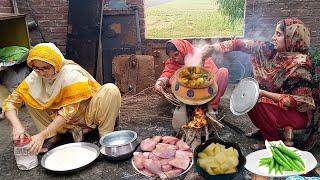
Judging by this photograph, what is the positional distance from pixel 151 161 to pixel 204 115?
92 centimetres

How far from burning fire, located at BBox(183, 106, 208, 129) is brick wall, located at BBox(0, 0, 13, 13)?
4341 millimetres

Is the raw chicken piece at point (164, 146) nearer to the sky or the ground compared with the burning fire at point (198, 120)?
nearer to the ground

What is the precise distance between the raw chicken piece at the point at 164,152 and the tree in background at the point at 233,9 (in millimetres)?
4418

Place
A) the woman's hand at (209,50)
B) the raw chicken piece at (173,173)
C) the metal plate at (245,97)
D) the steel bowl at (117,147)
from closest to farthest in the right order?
the raw chicken piece at (173,173), the metal plate at (245,97), the steel bowl at (117,147), the woman's hand at (209,50)

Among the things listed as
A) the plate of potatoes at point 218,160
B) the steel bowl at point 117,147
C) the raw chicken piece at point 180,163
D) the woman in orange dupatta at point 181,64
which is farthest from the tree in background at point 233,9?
the plate of potatoes at point 218,160

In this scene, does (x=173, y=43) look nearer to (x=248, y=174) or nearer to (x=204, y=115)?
(x=204, y=115)

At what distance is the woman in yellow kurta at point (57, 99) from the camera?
341cm

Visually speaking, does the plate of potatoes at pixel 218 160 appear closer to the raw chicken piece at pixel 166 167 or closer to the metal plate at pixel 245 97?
the raw chicken piece at pixel 166 167

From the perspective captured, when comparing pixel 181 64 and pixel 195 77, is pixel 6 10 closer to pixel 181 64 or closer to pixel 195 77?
pixel 181 64

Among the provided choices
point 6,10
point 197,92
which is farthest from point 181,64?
point 6,10

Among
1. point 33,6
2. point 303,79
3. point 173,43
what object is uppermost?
point 33,6

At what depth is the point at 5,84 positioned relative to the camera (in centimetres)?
554

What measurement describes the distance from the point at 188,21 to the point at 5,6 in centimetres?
427

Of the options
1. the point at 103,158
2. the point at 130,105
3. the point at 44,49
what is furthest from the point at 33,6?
the point at 103,158
